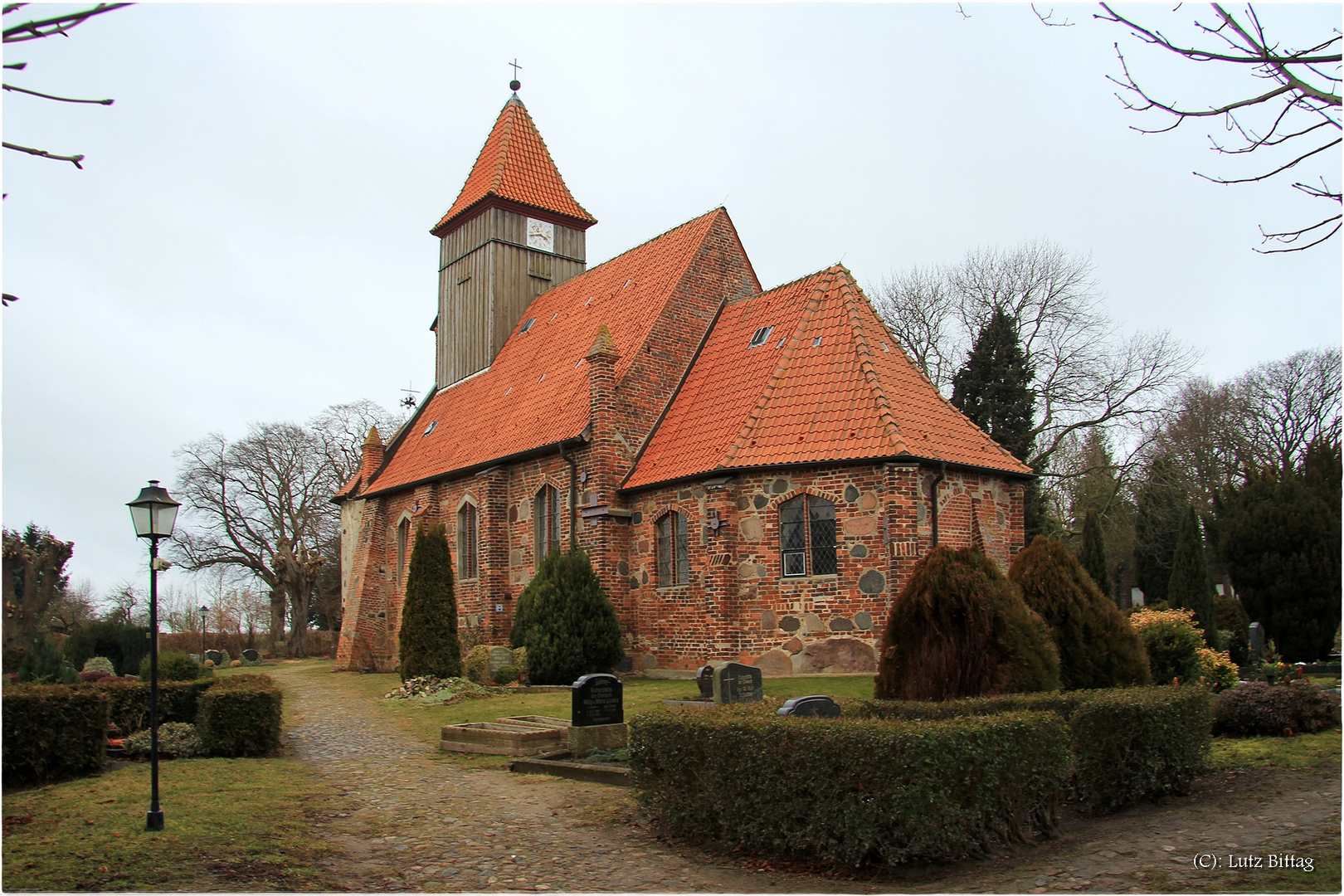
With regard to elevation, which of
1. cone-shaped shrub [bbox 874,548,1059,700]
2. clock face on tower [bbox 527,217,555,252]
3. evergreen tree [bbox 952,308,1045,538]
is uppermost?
clock face on tower [bbox 527,217,555,252]

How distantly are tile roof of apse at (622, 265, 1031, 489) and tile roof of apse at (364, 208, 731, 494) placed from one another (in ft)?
5.93

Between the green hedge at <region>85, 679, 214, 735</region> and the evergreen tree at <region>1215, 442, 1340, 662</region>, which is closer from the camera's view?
the green hedge at <region>85, 679, 214, 735</region>

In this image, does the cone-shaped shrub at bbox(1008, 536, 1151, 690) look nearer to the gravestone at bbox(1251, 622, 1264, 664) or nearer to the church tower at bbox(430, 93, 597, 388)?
the gravestone at bbox(1251, 622, 1264, 664)

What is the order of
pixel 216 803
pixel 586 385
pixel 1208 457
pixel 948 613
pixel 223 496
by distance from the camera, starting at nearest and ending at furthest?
pixel 216 803, pixel 948 613, pixel 586 385, pixel 1208 457, pixel 223 496

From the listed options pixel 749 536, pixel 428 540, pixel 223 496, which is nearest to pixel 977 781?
pixel 749 536

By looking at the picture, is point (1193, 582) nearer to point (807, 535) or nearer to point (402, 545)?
point (807, 535)

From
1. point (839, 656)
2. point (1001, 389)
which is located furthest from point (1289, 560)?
point (1001, 389)

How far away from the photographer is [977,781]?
6258mm

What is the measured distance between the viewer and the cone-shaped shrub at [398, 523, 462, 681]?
17.9m

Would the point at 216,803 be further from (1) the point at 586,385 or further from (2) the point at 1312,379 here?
(2) the point at 1312,379

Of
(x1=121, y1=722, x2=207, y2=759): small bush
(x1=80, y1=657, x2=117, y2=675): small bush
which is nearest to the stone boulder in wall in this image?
(x1=121, y1=722, x2=207, y2=759): small bush

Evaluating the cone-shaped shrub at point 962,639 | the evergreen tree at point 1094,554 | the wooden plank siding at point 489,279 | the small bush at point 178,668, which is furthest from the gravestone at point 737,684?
the wooden plank siding at point 489,279

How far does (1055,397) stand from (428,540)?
21.5 meters

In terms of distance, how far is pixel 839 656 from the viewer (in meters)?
16.3
